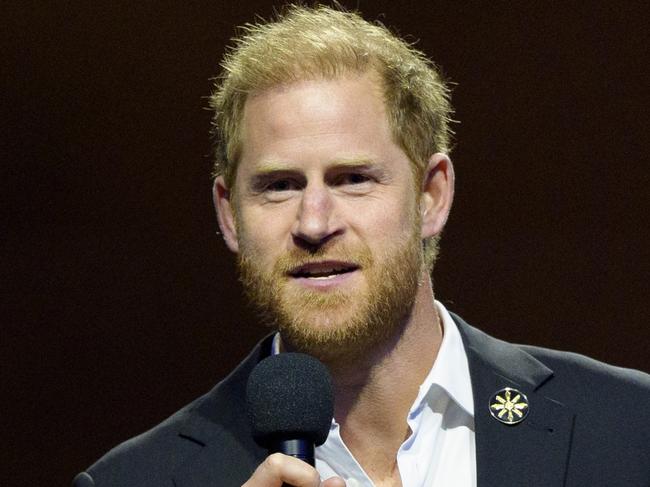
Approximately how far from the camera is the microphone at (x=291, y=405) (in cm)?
198

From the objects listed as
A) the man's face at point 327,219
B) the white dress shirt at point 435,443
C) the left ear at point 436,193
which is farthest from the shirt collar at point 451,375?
the left ear at point 436,193

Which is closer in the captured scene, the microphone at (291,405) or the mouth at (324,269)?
the microphone at (291,405)

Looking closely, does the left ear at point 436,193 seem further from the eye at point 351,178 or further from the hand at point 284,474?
the hand at point 284,474

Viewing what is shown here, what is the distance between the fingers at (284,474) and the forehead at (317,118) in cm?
93

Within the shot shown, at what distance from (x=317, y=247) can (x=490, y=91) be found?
124 cm

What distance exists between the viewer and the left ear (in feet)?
9.37

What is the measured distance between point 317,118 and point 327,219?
0.23 metres

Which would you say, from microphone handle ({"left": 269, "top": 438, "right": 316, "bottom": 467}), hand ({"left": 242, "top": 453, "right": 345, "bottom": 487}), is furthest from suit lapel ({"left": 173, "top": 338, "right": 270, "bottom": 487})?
hand ({"left": 242, "top": 453, "right": 345, "bottom": 487})

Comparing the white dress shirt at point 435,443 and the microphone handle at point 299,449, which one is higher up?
the microphone handle at point 299,449

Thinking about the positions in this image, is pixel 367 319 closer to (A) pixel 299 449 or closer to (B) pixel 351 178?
(B) pixel 351 178

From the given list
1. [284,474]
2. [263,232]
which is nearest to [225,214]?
[263,232]

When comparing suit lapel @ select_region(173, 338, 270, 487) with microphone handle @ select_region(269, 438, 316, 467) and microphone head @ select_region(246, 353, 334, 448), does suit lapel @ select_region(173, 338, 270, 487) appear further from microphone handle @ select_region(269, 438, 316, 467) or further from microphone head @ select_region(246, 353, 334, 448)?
microphone handle @ select_region(269, 438, 316, 467)

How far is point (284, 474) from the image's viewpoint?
1828mm

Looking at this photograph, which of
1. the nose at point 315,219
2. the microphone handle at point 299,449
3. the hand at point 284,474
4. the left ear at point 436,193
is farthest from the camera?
the left ear at point 436,193
